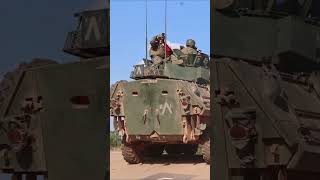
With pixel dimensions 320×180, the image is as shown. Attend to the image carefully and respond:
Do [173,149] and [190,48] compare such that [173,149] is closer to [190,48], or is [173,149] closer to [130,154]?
[130,154]

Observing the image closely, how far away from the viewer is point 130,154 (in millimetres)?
2064

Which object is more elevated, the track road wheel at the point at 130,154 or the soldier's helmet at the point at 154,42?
the soldier's helmet at the point at 154,42

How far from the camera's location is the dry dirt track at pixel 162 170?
2.01 meters

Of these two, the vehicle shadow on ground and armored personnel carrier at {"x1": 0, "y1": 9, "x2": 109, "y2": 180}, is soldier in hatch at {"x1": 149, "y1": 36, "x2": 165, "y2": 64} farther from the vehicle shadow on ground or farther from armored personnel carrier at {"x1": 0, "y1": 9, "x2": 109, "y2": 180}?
the vehicle shadow on ground

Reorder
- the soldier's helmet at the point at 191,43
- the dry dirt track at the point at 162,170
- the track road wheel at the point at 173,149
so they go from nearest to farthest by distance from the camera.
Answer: the soldier's helmet at the point at 191,43 → the dry dirt track at the point at 162,170 → the track road wheel at the point at 173,149

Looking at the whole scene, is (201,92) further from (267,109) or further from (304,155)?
(304,155)

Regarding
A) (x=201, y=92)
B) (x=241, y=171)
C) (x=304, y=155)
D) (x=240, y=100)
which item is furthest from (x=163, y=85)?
(x=304, y=155)

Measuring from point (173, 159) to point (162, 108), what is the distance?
0.86 ft

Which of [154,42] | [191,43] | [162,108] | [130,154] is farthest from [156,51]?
[130,154]

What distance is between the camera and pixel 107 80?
2047mm

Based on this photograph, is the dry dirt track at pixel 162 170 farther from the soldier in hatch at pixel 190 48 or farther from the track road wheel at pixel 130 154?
the soldier in hatch at pixel 190 48

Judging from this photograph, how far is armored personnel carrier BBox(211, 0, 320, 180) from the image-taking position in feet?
6.44

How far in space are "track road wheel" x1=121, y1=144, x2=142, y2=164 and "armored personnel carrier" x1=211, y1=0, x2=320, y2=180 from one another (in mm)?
369

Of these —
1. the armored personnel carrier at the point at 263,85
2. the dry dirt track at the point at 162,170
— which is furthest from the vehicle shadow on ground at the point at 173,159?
the armored personnel carrier at the point at 263,85
